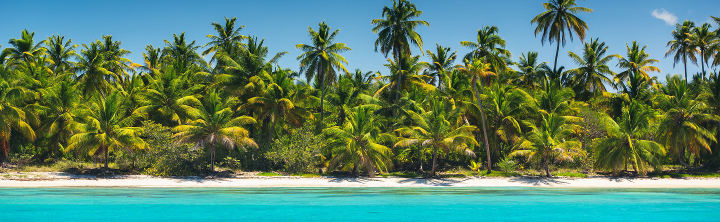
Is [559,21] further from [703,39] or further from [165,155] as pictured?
[165,155]

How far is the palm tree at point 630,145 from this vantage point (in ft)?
89.2

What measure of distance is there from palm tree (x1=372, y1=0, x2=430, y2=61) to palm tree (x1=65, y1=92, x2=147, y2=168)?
699 inches

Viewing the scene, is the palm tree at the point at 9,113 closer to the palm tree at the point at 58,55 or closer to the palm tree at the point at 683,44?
the palm tree at the point at 58,55

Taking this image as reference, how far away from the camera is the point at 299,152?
29422 millimetres

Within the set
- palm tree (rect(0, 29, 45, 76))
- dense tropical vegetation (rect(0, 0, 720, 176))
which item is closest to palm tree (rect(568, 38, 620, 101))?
dense tropical vegetation (rect(0, 0, 720, 176))

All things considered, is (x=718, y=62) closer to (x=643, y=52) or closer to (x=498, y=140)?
(x=643, y=52)

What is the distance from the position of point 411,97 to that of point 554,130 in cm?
1045

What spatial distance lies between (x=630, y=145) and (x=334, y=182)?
16645 mm

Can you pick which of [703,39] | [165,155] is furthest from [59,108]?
[703,39]

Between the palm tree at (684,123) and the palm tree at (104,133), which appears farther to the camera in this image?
the palm tree at (684,123)

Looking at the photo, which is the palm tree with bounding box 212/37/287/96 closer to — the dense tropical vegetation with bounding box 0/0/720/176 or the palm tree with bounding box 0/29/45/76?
the dense tropical vegetation with bounding box 0/0/720/176
